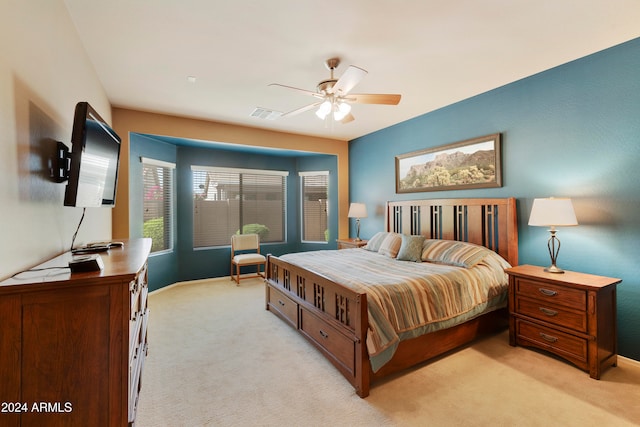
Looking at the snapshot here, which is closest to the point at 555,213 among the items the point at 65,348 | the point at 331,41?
the point at 331,41

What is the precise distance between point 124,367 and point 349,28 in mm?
2650

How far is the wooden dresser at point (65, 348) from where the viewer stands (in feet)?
3.65

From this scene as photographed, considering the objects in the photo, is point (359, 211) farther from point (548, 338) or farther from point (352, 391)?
point (352, 391)

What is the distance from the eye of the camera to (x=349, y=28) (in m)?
2.25

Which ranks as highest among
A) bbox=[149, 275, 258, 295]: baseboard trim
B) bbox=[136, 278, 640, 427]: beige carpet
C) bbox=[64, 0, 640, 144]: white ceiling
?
bbox=[64, 0, 640, 144]: white ceiling

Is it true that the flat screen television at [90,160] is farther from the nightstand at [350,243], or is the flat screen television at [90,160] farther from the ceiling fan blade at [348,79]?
the nightstand at [350,243]

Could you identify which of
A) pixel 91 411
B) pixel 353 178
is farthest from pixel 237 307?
pixel 353 178

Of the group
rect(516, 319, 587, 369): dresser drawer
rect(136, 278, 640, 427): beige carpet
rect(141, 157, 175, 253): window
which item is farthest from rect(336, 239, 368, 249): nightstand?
rect(141, 157, 175, 253): window

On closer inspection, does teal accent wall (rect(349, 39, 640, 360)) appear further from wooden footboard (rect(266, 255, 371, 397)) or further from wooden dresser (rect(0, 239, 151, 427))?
wooden dresser (rect(0, 239, 151, 427))

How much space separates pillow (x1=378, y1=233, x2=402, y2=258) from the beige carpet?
4.56ft

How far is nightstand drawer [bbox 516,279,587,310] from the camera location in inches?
92.5

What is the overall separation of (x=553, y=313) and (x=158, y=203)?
557cm

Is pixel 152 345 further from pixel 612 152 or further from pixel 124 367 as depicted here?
pixel 612 152

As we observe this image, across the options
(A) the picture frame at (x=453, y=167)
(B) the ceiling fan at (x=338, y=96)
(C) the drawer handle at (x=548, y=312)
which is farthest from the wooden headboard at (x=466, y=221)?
(B) the ceiling fan at (x=338, y=96)
